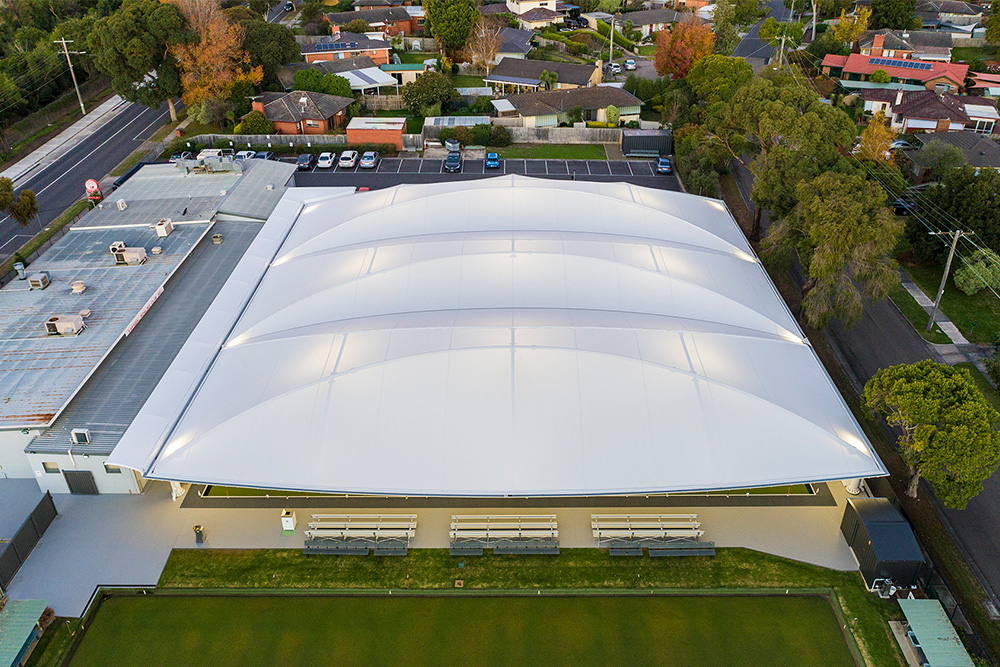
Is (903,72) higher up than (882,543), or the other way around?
(903,72)

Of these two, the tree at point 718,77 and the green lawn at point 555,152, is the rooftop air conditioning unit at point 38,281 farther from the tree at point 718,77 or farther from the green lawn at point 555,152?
the tree at point 718,77

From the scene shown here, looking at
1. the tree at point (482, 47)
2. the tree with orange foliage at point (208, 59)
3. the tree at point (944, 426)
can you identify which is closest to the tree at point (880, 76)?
the tree at point (482, 47)

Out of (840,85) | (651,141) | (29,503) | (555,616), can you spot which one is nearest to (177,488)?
(29,503)

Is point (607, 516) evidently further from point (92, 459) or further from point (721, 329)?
point (92, 459)

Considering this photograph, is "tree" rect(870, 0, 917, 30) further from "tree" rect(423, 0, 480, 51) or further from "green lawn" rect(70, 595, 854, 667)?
"green lawn" rect(70, 595, 854, 667)

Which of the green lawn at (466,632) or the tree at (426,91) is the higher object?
the tree at (426,91)

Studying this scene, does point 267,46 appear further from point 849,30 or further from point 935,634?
point 935,634

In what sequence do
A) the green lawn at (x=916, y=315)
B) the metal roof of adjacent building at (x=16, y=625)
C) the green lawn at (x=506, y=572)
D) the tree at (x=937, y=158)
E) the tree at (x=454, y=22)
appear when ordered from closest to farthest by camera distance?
1. the metal roof of adjacent building at (x=16, y=625)
2. the green lawn at (x=506, y=572)
3. the green lawn at (x=916, y=315)
4. the tree at (x=937, y=158)
5. the tree at (x=454, y=22)

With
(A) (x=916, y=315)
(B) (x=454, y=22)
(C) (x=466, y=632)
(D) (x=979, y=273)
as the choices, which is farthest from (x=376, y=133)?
(C) (x=466, y=632)
